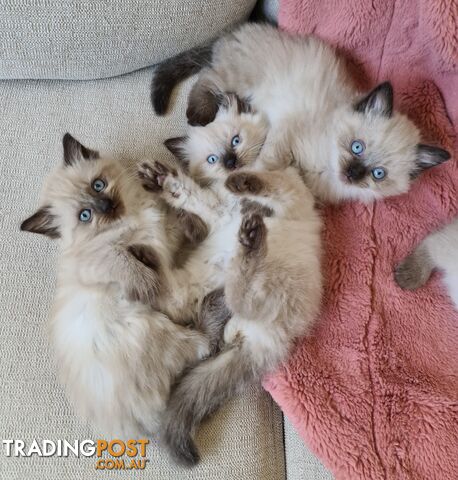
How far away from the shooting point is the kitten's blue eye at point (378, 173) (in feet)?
4.40

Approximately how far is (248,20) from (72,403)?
4.17ft

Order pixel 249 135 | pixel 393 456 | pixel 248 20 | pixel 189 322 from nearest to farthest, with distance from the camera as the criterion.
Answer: pixel 393 456 → pixel 189 322 → pixel 249 135 → pixel 248 20

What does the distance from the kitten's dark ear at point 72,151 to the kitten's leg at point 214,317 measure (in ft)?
1.65

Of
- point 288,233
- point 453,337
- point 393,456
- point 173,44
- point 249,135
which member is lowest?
point 393,456

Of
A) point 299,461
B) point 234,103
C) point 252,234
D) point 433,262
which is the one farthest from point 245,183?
point 299,461

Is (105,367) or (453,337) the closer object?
(105,367)

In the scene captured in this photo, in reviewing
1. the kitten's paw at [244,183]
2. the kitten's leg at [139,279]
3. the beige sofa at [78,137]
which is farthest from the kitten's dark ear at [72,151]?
the kitten's paw at [244,183]

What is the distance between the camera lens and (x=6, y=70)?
1.42 meters

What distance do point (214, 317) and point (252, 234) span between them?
24 centimetres

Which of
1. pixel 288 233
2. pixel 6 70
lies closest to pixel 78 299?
pixel 288 233

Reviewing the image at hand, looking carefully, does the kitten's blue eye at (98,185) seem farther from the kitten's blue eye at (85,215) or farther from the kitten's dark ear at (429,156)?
the kitten's dark ear at (429,156)

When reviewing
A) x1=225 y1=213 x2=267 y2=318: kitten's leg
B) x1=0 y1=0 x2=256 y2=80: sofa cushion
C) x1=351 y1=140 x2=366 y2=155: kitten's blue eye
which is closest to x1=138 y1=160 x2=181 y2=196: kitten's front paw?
x1=225 y1=213 x2=267 y2=318: kitten's leg

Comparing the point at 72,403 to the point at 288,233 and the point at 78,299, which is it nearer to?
the point at 78,299

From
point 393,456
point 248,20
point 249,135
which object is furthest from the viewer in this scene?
point 248,20
